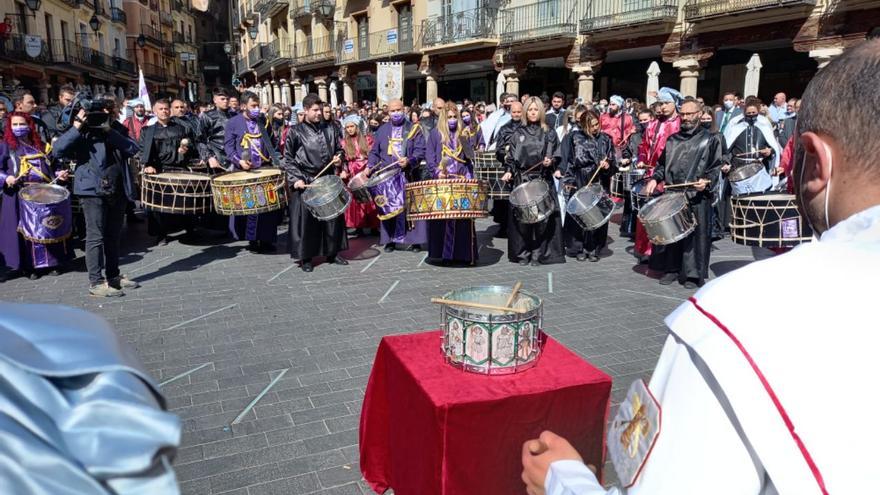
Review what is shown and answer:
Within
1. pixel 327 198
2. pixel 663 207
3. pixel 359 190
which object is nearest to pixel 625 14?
pixel 359 190

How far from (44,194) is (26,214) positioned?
0.34m

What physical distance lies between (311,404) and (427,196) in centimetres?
359

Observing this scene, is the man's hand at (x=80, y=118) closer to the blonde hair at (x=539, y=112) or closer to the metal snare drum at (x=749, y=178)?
the blonde hair at (x=539, y=112)

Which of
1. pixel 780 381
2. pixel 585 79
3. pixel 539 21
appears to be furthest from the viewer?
pixel 539 21

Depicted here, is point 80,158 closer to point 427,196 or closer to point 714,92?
point 427,196

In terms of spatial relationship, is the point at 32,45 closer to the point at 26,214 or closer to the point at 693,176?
the point at 26,214

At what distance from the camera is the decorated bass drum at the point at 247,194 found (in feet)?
24.5

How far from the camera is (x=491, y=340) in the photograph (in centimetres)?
266

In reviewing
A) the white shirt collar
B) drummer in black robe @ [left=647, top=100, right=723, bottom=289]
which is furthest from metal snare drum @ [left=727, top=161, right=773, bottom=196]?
the white shirt collar

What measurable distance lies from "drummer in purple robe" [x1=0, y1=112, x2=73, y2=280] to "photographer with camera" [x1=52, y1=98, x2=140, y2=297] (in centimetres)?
116

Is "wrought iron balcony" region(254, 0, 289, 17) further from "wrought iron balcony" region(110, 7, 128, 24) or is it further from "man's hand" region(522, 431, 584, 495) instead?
"man's hand" region(522, 431, 584, 495)

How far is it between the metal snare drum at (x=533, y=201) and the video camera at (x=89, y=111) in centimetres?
464

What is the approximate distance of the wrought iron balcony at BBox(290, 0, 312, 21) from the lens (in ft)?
139

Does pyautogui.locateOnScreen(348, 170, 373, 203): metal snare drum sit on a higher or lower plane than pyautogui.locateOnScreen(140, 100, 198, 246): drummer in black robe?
lower
